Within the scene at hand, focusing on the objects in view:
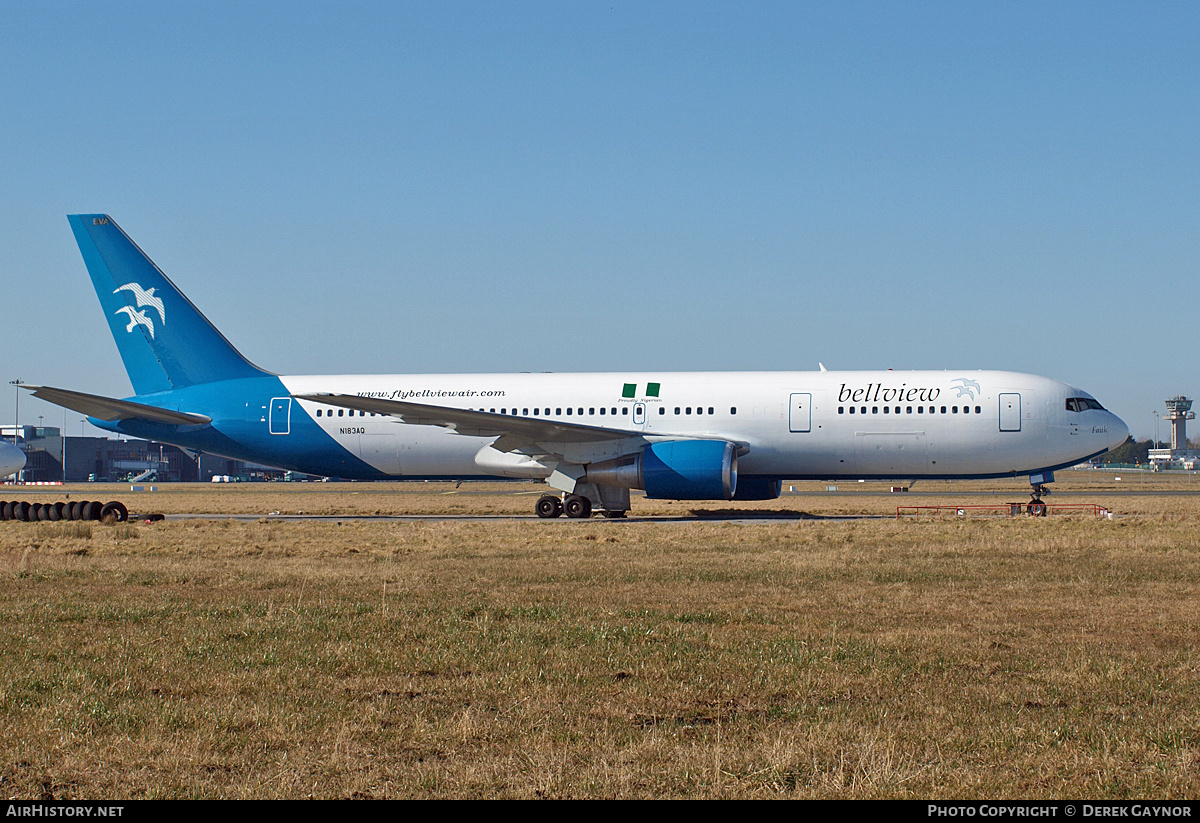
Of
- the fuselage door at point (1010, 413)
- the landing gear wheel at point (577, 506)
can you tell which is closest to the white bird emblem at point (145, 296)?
the landing gear wheel at point (577, 506)

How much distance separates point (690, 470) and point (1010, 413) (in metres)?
9.43

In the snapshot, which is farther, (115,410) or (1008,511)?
(1008,511)

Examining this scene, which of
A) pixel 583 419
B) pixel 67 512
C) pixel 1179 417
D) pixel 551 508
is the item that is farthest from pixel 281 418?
pixel 1179 417

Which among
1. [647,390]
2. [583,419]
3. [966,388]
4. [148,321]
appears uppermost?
[148,321]

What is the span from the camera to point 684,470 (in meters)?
29.0

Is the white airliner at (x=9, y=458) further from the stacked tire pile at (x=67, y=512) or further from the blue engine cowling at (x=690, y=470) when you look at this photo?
the blue engine cowling at (x=690, y=470)

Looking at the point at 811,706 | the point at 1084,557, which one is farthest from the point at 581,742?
the point at 1084,557

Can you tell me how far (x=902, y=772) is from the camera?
19.1 feet

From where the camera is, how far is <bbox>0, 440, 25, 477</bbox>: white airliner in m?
46.7

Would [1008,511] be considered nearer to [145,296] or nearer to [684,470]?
[684,470]

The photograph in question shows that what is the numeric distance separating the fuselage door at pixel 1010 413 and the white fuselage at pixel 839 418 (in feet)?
0.09

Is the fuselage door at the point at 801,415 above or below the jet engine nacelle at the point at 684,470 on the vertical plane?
above

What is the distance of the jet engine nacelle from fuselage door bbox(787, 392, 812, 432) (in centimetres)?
209

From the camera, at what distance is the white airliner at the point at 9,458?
153 feet
